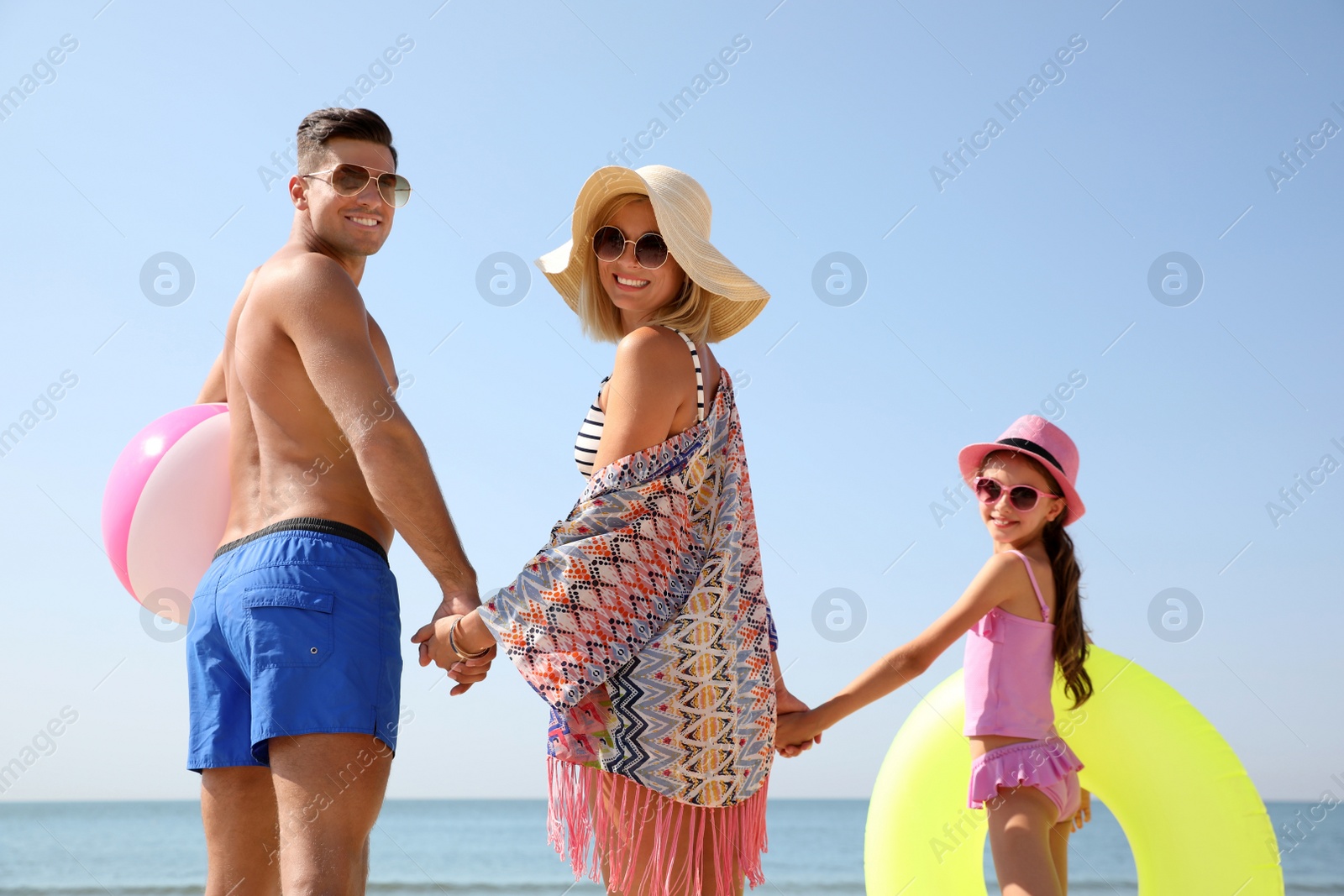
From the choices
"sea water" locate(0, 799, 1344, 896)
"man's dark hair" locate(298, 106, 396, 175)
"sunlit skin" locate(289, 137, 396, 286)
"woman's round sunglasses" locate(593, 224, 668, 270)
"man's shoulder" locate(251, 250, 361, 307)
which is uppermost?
"man's dark hair" locate(298, 106, 396, 175)

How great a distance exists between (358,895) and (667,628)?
0.91 metres

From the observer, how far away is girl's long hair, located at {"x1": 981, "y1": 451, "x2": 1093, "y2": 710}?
3689 mm

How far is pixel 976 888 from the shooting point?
407cm

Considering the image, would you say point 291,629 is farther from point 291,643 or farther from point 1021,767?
point 1021,767

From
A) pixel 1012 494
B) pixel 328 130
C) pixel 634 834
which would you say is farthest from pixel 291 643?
pixel 1012 494

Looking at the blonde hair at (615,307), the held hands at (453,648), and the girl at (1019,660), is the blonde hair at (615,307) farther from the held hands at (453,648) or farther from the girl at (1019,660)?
the girl at (1019,660)

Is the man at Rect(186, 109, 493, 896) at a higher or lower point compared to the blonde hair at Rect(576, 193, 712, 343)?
lower

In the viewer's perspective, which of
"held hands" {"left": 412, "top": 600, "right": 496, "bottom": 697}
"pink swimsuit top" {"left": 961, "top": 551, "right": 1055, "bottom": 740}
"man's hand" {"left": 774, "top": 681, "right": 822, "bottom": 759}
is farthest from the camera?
Result: "pink swimsuit top" {"left": 961, "top": 551, "right": 1055, "bottom": 740}

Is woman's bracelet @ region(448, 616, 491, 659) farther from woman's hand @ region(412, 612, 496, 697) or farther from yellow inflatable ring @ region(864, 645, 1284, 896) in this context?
yellow inflatable ring @ region(864, 645, 1284, 896)

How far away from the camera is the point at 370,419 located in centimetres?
247

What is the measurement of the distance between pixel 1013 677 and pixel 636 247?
2.01 m

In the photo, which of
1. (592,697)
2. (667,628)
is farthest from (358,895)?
(667,628)

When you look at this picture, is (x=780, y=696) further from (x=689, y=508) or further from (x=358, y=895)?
(x=358, y=895)

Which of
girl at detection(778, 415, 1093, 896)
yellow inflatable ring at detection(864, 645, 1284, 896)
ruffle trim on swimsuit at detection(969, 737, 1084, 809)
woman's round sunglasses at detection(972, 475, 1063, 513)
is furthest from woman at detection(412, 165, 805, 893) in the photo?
yellow inflatable ring at detection(864, 645, 1284, 896)
